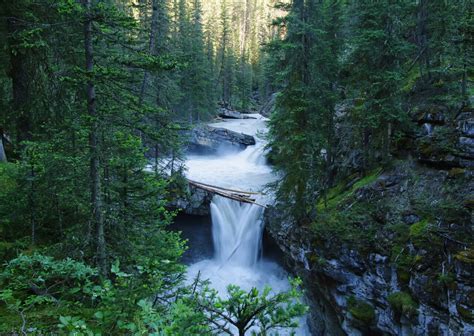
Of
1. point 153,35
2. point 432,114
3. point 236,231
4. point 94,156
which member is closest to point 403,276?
point 432,114

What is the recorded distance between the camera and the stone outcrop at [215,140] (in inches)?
1298

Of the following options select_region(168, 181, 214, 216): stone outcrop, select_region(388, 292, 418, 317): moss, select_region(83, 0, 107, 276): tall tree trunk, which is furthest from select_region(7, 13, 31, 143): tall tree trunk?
select_region(388, 292, 418, 317): moss

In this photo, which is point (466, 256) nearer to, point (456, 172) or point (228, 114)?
point (456, 172)

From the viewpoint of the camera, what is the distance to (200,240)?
20.4 m

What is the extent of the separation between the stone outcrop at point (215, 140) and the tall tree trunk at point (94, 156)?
84.9ft

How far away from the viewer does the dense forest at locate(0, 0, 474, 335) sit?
4.87m

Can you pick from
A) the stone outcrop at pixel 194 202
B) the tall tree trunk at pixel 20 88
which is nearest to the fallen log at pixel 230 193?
Answer: the stone outcrop at pixel 194 202

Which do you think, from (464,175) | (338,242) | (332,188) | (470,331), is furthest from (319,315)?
(464,175)

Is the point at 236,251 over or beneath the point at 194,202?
beneath

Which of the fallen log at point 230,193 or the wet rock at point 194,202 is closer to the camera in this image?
the fallen log at point 230,193

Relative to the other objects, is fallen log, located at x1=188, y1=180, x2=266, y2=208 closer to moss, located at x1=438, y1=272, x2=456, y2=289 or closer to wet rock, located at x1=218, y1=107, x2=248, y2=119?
moss, located at x1=438, y1=272, x2=456, y2=289

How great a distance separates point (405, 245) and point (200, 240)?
A: 13320 mm

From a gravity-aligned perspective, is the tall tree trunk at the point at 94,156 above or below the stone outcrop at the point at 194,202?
above

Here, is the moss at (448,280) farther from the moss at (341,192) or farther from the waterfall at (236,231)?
the waterfall at (236,231)
